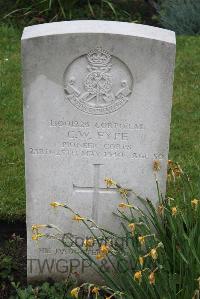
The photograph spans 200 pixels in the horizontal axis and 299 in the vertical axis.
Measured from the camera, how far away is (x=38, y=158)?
3.63m

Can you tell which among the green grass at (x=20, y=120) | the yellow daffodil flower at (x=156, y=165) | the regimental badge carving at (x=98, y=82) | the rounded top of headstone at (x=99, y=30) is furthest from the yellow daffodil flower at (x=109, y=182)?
the green grass at (x=20, y=120)

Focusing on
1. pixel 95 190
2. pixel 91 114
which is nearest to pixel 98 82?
pixel 91 114

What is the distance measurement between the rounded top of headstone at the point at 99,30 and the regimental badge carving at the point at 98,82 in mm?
114

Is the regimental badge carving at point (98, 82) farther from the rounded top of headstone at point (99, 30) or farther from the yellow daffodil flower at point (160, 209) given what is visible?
the yellow daffodil flower at point (160, 209)

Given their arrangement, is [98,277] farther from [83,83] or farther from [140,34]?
[140,34]

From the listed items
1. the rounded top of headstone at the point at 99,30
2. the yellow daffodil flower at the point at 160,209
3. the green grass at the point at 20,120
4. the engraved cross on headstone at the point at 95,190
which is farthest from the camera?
the green grass at the point at 20,120

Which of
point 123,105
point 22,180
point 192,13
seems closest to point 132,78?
point 123,105

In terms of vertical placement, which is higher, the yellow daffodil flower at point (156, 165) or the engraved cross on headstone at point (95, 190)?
the yellow daffodil flower at point (156, 165)

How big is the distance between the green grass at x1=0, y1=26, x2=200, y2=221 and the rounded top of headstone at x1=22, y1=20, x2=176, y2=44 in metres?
1.59

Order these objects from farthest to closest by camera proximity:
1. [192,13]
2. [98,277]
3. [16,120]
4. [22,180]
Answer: [192,13] < [16,120] < [22,180] < [98,277]

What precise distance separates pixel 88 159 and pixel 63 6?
576 cm

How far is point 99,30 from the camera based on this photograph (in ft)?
11.0

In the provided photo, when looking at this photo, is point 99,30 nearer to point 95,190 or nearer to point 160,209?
point 95,190

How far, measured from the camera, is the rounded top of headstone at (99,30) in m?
3.36
